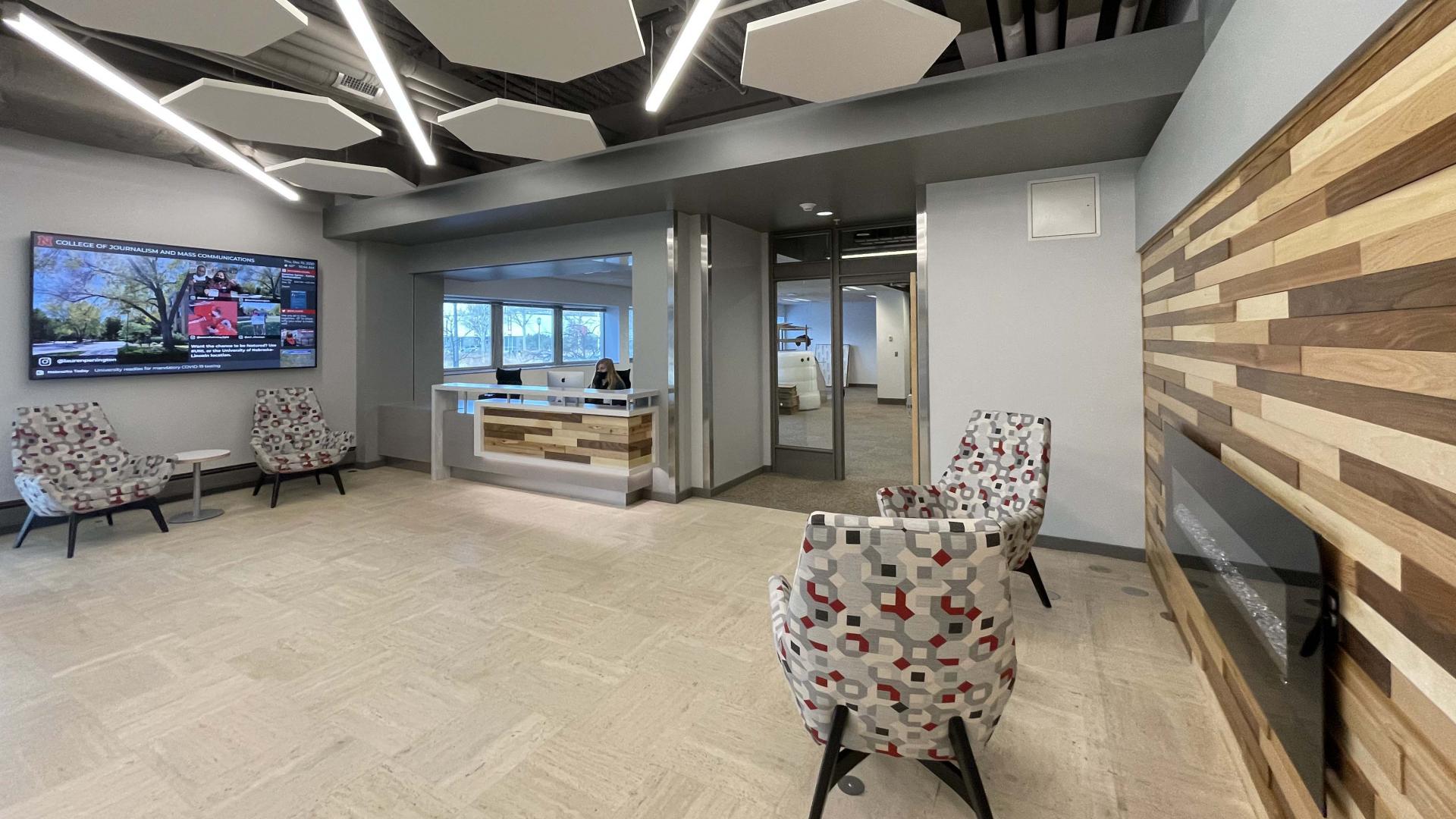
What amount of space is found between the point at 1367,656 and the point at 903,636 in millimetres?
911

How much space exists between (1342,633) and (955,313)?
3423 mm

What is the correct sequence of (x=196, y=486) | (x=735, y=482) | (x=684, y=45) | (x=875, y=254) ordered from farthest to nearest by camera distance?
(x=735, y=482) → (x=875, y=254) → (x=196, y=486) → (x=684, y=45)

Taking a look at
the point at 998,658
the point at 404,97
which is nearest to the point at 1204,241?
the point at 998,658

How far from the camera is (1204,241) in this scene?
2.41 meters

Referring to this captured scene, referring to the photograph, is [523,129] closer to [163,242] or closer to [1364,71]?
[1364,71]

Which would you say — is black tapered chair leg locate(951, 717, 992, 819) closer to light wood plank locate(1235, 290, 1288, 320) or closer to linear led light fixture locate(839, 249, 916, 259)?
light wood plank locate(1235, 290, 1288, 320)

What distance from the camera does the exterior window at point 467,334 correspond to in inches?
399

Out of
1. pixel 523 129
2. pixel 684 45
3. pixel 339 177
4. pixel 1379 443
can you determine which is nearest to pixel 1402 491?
pixel 1379 443

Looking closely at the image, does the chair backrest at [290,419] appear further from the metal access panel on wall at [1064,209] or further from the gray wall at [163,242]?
the metal access panel on wall at [1064,209]

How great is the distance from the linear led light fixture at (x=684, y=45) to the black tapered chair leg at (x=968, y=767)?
262 centimetres

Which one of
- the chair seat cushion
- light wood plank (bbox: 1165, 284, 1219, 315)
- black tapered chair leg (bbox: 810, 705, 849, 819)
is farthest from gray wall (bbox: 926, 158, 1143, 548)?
the chair seat cushion

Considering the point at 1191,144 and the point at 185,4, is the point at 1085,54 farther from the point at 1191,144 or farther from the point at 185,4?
the point at 185,4

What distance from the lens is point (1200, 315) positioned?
246 centimetres

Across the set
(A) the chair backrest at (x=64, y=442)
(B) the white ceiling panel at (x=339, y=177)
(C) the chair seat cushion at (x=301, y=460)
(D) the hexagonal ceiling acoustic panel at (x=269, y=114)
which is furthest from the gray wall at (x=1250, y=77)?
(A) the chair backrest at (x=64, y=442)
